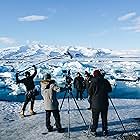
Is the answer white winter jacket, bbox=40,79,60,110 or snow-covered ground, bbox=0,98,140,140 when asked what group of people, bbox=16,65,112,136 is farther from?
snow-covered ground, bbox=0,98,140,140

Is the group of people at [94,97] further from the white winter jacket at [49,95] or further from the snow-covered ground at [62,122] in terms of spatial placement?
the snow-covered ground at [62,122]

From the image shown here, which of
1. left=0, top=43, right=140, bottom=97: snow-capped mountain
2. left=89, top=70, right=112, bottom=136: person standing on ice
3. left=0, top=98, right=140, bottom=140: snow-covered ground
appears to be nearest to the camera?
left=89, top=70, right=112, bottom=136: person standing on ice

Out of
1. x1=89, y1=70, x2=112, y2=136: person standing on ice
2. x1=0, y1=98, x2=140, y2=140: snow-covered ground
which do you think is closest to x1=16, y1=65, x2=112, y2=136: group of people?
x1=89, y1=70, x2=112, y2=136: person standing on ice

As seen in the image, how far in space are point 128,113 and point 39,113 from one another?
3.40 meters

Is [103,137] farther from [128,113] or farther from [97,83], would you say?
[128,113]

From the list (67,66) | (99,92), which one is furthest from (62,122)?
(67,66)

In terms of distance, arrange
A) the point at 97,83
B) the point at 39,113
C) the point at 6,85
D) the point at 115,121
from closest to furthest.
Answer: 1. the point at 97,83
2. the point at 115,121
3. the point at 39,113
4. the point at 6,85

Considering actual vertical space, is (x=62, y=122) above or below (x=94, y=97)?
below

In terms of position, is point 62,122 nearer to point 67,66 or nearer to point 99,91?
point 99,91

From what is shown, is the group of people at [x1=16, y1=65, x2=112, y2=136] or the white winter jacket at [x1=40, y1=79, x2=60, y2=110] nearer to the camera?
the group of people at [x1=16, y1=65, x2=112, y2=136]

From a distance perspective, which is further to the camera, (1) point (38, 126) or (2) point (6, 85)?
(2) point (6, 85)

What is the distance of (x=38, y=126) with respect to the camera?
1018cm

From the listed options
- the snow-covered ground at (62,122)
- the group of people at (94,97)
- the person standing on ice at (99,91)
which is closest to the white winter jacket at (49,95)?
the group of people at (94,97)

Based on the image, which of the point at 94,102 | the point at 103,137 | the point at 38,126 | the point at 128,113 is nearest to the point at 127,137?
the point at 103,137
